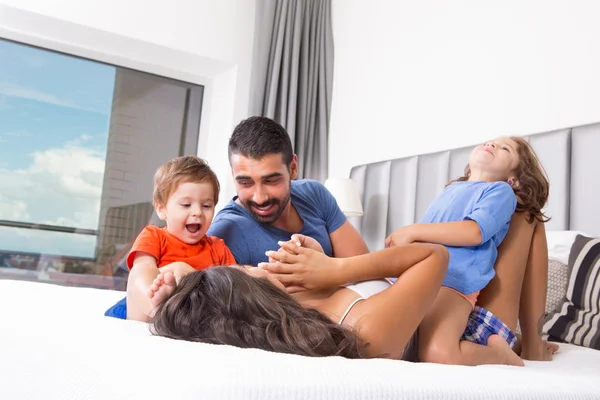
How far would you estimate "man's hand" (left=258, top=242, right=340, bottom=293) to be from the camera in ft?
3.74

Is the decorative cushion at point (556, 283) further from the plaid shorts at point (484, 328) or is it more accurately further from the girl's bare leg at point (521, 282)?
the plaid shorts at point (484, 328)

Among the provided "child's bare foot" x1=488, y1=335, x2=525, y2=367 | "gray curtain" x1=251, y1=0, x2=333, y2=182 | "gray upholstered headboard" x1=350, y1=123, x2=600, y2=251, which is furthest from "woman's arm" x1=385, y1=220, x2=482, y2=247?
"gray curtain" x1=251, y1=0, x2=333, y2=182

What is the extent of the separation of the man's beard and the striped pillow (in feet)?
3.12

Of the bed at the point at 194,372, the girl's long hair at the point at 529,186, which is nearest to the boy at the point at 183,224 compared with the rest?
the bed at the point at 194,372

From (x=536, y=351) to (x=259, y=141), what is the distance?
980mm

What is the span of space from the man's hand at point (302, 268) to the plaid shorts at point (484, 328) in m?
0.54

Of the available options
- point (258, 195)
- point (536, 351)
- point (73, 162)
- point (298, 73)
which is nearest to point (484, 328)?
point (536, 351)

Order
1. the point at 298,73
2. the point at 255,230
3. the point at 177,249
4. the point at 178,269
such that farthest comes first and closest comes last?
the point at 298,73 → the point at 255,230 → the point at 177,249 → the point at 178,269

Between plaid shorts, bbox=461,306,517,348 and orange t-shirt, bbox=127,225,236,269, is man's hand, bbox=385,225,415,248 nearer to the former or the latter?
plaid shorts, bbox=461,306,517,348

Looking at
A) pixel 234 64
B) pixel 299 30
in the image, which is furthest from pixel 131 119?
pixel 299 30

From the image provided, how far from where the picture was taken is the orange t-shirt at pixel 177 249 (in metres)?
1.47

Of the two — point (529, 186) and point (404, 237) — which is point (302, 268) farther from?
→ point (529, 186)

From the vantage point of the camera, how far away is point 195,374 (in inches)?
26.3

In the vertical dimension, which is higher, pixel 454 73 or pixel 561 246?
pixel 454 73
